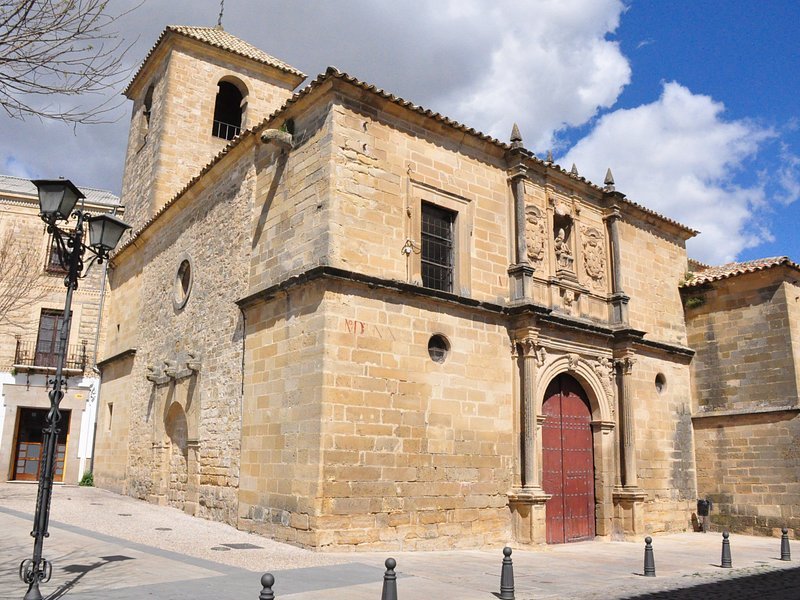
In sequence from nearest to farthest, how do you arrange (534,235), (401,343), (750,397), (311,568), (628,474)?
(311,568), (401,343), (534,235), (628,474), (750,397)

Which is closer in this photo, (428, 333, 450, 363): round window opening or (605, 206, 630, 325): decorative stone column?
(428, 333, 450, 363): round window opening

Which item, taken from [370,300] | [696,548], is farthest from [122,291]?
[696,548]

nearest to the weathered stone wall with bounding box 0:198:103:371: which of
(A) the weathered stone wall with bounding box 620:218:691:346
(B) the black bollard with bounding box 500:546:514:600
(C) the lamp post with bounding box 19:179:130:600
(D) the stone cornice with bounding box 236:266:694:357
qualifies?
(D) the stone cornice with bounding box 236:266:694:357

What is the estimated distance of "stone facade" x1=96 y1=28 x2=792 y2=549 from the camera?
9.76 metres

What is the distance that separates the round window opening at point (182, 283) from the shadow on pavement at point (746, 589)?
11.1 metres

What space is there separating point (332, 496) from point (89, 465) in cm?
1426

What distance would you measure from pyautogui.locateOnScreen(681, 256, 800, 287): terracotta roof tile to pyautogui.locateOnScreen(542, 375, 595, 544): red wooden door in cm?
495

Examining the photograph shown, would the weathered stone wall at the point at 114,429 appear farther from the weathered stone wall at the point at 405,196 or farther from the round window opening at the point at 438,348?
the weathered stone wall at the point at 405,196

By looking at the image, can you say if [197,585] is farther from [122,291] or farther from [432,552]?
[122,291]

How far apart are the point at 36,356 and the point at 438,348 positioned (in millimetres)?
15576

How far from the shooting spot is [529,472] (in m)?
11.4

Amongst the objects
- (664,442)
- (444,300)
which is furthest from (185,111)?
(664,442)

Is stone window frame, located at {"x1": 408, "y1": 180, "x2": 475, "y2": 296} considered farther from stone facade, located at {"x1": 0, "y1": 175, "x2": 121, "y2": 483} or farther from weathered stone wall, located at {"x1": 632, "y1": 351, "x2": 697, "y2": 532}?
stone facade, located at {"x1": 0, "y1": 175, "x2": 121, "y2": 483}

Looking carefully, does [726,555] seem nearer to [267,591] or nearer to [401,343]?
[401,343]
